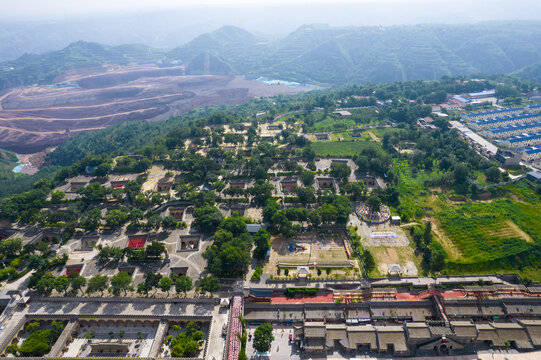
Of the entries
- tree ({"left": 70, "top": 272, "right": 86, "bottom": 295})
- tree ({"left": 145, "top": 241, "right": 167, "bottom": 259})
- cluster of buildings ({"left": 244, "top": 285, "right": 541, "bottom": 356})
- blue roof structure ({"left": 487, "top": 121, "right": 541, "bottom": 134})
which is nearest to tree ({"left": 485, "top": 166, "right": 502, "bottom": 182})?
blue roof structure ({"left": 487, "top": 121, "right": 541, "bottom": 134})

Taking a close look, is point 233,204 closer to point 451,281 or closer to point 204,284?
point 204,284

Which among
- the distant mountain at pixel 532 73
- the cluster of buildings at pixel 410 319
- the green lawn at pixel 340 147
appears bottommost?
the cluster of buildings at pixel 410 319

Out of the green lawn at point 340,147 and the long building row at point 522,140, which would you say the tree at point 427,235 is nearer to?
the green lawn at point 340,147

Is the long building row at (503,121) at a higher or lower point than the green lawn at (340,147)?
higher

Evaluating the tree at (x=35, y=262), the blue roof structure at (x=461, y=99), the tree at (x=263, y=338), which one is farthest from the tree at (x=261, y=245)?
the blue roof structure at (x=461, y=99)

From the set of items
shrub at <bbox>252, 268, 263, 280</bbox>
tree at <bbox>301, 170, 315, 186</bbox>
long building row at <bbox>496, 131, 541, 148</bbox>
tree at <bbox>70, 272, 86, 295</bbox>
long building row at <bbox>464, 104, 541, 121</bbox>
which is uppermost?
long building row at <bbox>464, 104, 541, 121</bbox>

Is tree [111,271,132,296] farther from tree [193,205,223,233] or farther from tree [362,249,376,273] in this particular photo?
tree [362,249,376,273]

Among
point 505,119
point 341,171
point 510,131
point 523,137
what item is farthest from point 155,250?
point 505,119
